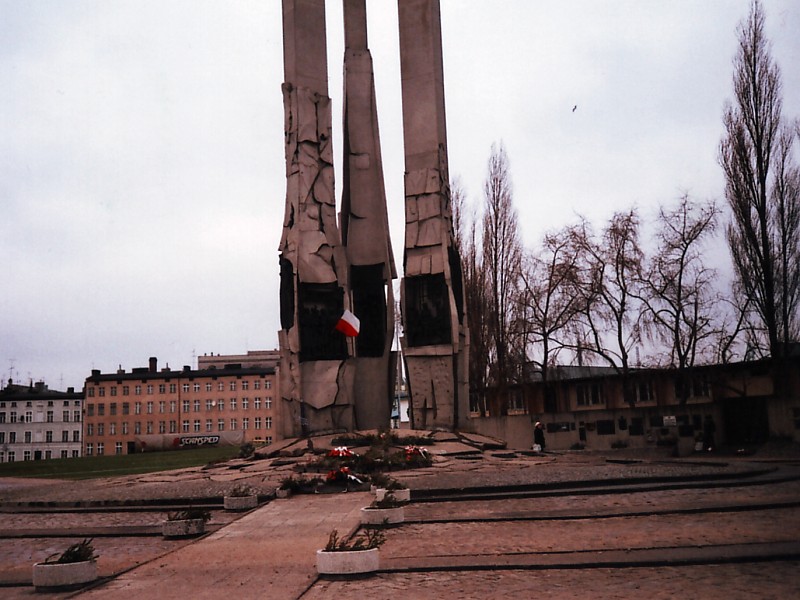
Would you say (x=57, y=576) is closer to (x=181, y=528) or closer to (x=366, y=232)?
(x=181, y=528)

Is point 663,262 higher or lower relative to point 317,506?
higher

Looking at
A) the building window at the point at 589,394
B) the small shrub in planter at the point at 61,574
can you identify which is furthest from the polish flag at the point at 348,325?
the small shrub in planter at the point at 61,574

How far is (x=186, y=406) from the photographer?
72.4 meters

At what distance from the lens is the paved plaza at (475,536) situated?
6.59 meters

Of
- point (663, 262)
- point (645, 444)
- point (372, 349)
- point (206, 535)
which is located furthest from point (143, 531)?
point (663, 262)

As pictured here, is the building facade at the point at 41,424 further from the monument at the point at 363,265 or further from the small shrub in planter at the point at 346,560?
the small shrub in planter at the point at 346,560

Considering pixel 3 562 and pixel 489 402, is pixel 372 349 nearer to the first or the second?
pixel 489 402

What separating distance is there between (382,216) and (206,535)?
49.3 ft

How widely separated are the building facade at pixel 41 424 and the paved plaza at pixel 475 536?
65.5 m

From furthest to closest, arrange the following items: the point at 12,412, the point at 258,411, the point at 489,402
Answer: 1. the point at 12,412
2. the point at 258,411
3. the point at 489,402

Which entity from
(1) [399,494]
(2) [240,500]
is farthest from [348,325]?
(1) [399,494]

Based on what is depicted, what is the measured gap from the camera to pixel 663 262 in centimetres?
2702

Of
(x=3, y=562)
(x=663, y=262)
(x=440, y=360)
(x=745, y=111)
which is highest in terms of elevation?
(x=745, y=111)

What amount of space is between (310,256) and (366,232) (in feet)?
9.21
